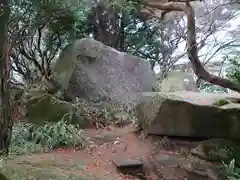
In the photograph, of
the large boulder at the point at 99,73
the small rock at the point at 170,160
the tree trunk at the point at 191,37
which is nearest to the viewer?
the tree trunk at the point at 191,37

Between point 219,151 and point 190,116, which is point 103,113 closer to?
point 190,116

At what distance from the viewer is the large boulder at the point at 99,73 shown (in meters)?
5.49

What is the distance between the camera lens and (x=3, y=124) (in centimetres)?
311

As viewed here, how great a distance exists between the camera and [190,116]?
3980mm

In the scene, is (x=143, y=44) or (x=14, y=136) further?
(x=143, y=44)

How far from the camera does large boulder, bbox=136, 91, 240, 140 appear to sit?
382 cm

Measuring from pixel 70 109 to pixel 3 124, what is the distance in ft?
5.60

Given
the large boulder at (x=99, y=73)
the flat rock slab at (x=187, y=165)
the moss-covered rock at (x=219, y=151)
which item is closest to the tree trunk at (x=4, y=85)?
the flat rock slab at (x=187, y=165)

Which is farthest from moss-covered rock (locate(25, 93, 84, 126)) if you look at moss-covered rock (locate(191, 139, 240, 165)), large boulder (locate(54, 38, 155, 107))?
moss-covered rock (locate(191, 139, 240, 165))

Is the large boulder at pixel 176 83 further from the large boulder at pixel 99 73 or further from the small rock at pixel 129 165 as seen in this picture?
the small rock at pixel 129 165

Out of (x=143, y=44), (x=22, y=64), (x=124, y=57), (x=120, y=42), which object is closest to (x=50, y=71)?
(x=22, y=64)

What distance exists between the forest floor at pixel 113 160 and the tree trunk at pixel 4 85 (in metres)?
0.26

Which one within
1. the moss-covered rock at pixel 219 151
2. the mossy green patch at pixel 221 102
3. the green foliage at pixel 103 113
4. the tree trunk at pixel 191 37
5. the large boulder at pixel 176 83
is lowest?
the moss-covered rock at pixel 219 151

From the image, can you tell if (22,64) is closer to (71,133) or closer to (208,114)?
(71,133)
